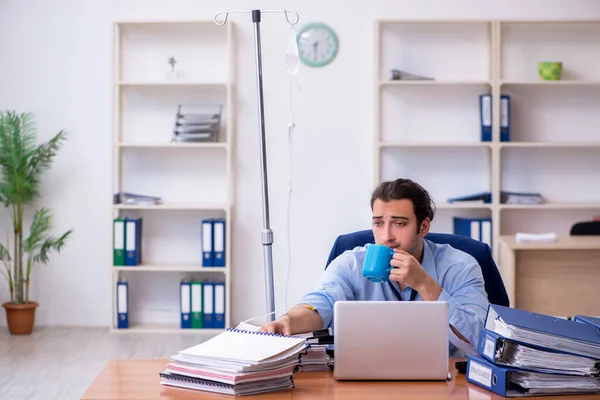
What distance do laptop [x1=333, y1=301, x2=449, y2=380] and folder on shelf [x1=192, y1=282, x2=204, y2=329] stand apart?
11.7 ft

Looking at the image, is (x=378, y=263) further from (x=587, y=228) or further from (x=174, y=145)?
Result: (x=174, y=145)

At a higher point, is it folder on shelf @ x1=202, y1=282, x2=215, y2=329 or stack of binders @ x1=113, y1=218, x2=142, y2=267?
stack of binders @ x1=113, y1=218, x2=142, y2=267

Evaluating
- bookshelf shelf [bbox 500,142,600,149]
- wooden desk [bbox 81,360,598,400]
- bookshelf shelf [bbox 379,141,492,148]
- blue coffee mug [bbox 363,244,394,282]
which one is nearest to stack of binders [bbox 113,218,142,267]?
bookshelf shelf [bbox 379,141,492,148]

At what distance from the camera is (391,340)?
193 centimetres

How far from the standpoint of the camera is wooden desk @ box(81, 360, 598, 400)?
182 cm

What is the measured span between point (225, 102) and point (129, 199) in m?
0.89

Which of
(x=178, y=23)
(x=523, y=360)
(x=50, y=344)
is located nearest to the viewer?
(x=523, y=360)

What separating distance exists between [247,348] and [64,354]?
325 centimetres

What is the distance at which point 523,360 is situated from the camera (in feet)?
6.06

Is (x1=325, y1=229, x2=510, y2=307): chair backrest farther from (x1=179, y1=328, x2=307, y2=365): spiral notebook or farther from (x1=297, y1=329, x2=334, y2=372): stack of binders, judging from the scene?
(x1=179, y1=328, x2=307, y2=365): spiral notebook

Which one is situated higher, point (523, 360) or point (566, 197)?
point (566, 197)

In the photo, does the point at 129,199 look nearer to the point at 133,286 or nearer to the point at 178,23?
the point at 133,286

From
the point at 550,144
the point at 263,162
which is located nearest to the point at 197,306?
the point at 263,162

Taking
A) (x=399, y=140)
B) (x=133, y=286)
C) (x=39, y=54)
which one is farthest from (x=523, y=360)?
(x=39, y=54)
